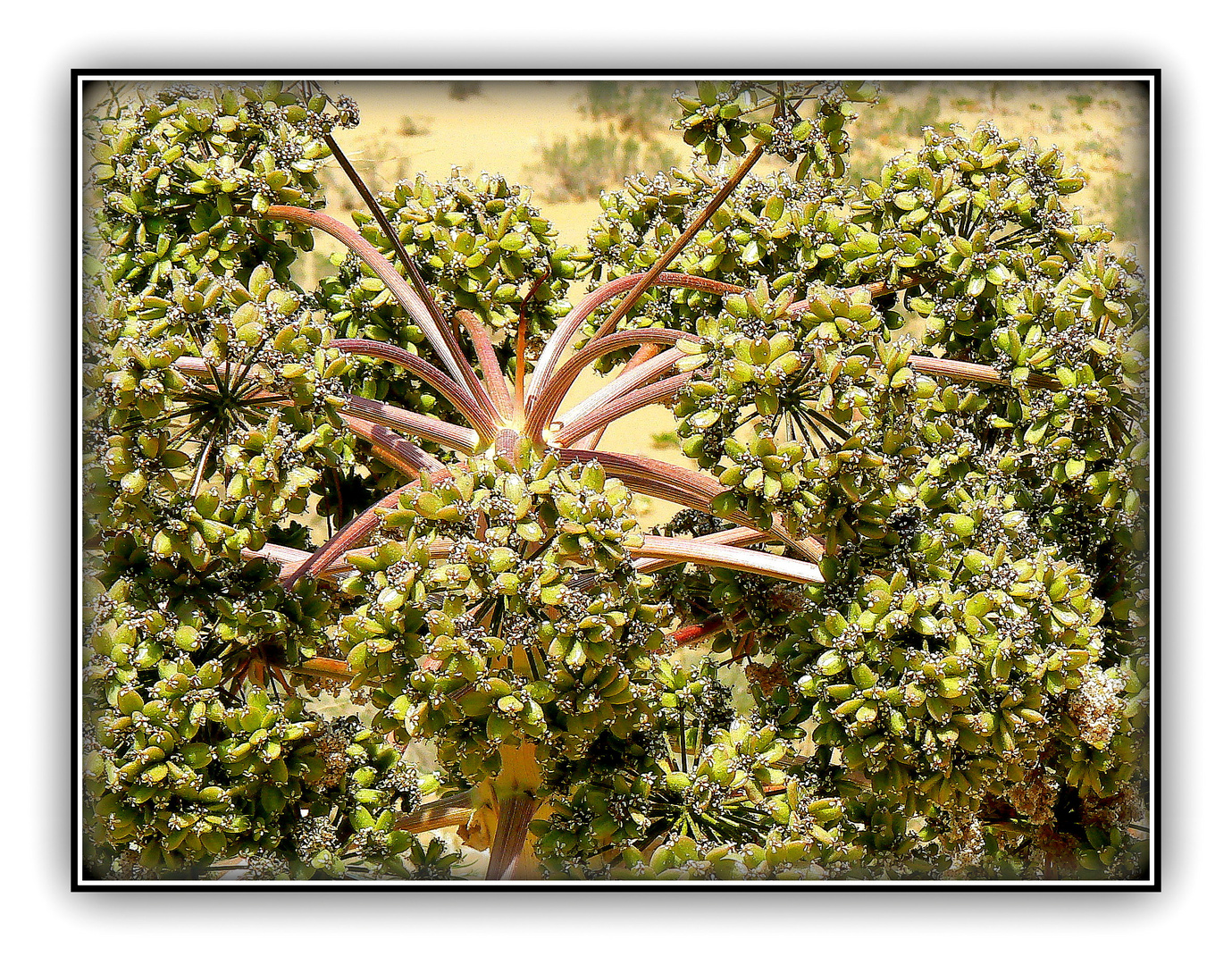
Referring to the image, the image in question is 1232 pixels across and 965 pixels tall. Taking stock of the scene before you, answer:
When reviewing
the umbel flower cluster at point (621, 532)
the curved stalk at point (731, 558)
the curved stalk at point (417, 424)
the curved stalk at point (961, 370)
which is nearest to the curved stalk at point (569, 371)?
the umbel flower cluster at point (621, 532)

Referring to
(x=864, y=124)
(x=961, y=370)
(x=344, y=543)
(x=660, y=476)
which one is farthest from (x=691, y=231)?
(x=864, y=124)

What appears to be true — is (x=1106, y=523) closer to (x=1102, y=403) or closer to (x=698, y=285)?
(x=1102, y=403)

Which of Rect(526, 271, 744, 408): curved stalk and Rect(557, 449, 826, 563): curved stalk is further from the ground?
Rect(526, 271, 744, 408): curved stalk

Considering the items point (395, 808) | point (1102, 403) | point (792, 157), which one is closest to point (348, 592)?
point (395, 808)

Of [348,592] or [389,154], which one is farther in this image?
[389,154]

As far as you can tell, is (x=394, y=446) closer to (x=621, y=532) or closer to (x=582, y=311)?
(x=582, y=311)

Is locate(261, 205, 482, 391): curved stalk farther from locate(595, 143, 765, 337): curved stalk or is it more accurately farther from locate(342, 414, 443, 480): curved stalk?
locate(595, 143, 765, 337): curved stalk

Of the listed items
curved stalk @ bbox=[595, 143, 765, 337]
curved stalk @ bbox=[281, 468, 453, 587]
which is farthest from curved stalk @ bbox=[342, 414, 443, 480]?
Answer: curved stalk @ bbox=[595, 143, 765, 337]
